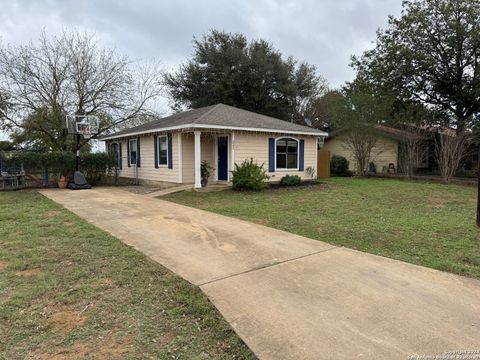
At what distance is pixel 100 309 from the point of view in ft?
9.32

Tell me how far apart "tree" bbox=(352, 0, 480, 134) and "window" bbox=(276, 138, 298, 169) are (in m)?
9.73

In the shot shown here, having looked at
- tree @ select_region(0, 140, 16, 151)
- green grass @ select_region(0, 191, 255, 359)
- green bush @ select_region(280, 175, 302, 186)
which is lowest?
green grass @ select_region(0, 191, 255, 359)

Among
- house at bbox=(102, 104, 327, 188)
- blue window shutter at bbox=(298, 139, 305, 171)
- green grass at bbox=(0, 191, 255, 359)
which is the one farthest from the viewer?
blue window shutter at bbox=(298, 139, 305, 171)

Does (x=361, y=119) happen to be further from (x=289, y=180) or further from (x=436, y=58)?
(x=436, y=58)

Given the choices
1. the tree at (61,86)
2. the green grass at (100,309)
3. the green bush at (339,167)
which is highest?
the tree at (61,86)

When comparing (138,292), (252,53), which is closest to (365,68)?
(252,53)

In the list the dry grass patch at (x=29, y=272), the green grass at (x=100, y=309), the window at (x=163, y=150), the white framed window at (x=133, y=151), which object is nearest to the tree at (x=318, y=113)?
the white framed window at (x=133, y=151)

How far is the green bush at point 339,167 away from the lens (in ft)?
63.3

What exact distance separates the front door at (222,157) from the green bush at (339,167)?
29.6ft

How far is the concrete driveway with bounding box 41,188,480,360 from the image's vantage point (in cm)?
233

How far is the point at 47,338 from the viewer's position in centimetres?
242

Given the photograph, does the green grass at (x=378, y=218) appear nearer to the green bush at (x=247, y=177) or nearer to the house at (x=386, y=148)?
the green bush at (x=247, y=177)

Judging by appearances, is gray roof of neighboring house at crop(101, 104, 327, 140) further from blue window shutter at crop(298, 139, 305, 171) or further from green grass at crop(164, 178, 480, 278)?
green grass at crop(164, 178, 480, 278)

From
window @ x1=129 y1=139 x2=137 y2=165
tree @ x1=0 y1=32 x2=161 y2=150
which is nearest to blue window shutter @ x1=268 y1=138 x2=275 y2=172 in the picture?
window @ x1=129 y1=139 x2=137 y2=165
